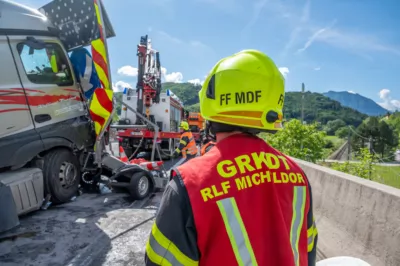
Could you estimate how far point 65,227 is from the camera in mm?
3564

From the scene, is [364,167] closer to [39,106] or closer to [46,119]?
[46,119]

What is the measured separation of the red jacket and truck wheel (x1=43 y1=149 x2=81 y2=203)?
12.5 ft

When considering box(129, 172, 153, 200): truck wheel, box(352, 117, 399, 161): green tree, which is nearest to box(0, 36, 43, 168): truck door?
box(129, 172, 153, 200): truck wheel

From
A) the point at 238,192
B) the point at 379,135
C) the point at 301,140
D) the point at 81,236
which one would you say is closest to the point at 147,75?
the point at 301,140

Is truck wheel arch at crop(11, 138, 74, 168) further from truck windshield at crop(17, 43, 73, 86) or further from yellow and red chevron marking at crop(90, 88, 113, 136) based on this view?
truck windshield at crop(17, 43, 73, 86)

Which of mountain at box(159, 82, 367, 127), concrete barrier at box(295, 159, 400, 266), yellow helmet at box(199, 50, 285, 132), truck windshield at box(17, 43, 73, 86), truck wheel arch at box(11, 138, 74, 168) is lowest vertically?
mountain at box(159, 82, 367, 127)

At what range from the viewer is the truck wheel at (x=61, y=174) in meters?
4.23

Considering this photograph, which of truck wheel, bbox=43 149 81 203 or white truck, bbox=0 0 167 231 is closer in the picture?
white truck, bbox=0 0 167 231

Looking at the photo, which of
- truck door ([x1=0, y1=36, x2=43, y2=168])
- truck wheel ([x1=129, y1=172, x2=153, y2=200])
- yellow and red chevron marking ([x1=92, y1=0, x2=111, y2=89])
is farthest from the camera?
truck wheel ([x1=129, y1=172, x2=153, y2=200])

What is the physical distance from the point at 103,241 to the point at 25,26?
3.14m

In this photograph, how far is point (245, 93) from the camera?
3.95ft

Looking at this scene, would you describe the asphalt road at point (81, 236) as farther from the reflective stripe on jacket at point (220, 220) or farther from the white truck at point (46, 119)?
the reflective stripe on jacket at point (220, 220)

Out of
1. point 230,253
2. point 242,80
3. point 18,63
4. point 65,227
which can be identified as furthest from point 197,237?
point 18,63

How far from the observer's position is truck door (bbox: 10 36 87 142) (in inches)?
159
